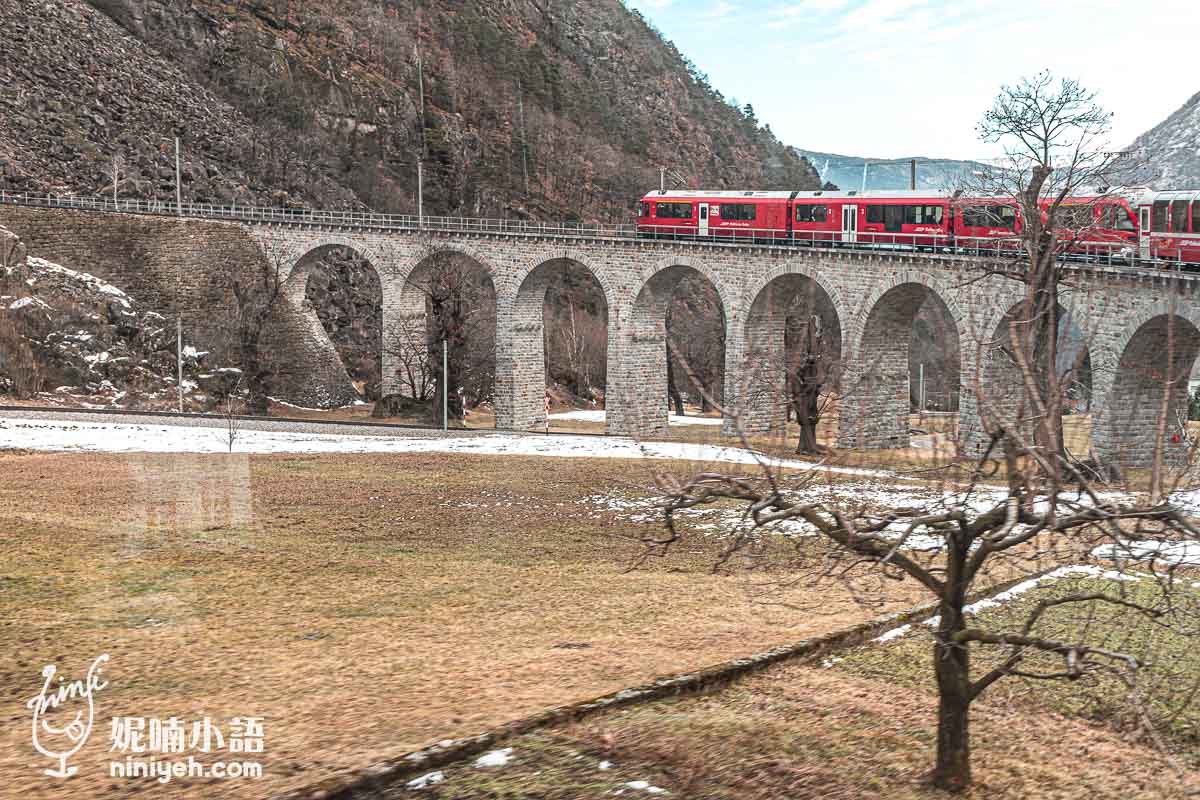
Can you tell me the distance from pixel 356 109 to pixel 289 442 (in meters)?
71.7

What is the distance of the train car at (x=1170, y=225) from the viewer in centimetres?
3219

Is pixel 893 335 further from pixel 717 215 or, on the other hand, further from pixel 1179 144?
pixel 1179 144

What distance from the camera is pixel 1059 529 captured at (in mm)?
7906

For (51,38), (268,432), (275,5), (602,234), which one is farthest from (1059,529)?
(275,5)

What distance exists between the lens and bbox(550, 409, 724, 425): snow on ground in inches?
2553

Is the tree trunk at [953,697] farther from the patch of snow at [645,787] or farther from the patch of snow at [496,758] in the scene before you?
the patch of snow at [496,758]

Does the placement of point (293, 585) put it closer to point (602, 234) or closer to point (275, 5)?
point (602, 234)

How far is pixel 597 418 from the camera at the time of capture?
68000 millimetres

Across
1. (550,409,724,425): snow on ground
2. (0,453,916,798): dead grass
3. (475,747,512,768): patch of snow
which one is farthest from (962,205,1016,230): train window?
(475,747,512,768): patch of snow

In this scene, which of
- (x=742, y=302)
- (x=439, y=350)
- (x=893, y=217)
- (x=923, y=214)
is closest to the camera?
(x=923, y=214)

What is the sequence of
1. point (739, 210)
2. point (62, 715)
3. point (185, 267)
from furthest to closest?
point (185, 267) → point (739, 210) → point (62, 715)

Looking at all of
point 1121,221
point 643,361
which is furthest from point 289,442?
point 1121,221

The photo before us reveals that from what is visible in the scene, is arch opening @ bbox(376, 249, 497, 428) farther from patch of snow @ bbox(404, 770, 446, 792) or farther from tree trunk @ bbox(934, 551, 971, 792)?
tree trunk @ bbox(934, 551, 971, 792)

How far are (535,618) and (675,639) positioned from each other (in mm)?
2159
